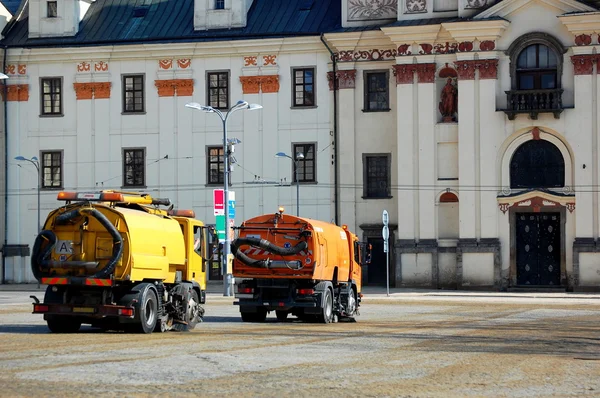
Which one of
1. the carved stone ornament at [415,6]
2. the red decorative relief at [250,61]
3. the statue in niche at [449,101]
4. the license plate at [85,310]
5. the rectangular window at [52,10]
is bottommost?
the license plate at [85,310]

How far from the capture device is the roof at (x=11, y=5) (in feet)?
230

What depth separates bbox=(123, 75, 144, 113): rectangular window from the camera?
6550 centimetres

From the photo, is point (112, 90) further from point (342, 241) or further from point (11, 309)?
point (342, 241)

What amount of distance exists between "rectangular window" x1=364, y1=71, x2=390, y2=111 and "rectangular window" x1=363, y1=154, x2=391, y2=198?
95.7 inches

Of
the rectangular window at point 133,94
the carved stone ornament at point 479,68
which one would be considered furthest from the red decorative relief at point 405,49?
the rectangular window at point 133,94

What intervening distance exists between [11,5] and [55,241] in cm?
4665

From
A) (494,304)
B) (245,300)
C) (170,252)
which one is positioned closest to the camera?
(170,252)

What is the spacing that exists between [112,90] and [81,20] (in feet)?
15.7

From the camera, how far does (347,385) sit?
15945mm

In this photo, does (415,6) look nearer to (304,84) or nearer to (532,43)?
(532,43)

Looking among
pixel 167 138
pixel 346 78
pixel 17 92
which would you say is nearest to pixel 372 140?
pixel 346 78

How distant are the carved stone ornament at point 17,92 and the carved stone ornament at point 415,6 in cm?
2028

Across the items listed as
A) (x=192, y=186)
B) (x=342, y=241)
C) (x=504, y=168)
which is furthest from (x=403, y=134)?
(x=342, y=241)

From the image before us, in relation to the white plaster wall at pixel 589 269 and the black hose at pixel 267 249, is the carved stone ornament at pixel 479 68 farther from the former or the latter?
the black hose at pixel 267 249
